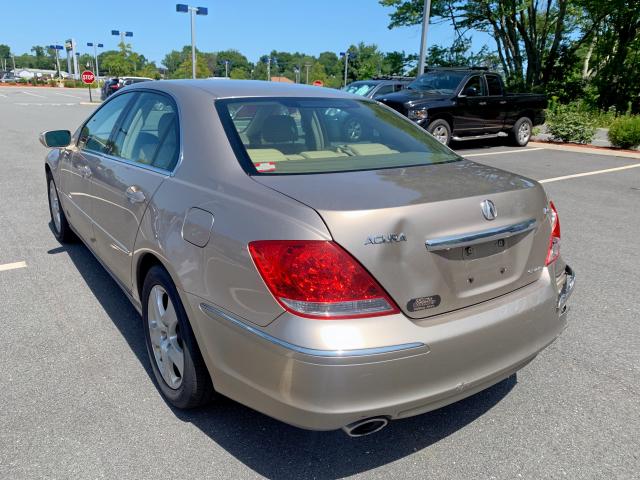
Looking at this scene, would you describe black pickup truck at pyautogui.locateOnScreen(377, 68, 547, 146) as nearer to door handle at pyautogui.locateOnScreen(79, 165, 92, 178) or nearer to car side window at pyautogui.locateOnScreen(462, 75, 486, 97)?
car side window at pyautogui.locateOnScreen(462, 75, 486, 97)

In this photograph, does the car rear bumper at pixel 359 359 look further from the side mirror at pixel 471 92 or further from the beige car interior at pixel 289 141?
the side mirror at pixel 471 92

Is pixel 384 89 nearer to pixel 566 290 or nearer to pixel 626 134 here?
pixel 626 134

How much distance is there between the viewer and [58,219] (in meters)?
5.00

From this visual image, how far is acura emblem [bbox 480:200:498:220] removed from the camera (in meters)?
2.10

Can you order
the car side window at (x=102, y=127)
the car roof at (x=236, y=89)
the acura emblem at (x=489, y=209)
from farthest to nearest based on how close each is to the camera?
the car side window at (x=102, y=127) < the car roof at (x=236, y=89) < the acura emblem at (x=489, y=209)

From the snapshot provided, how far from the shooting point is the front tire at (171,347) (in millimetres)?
2355

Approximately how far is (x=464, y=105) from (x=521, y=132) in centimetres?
302

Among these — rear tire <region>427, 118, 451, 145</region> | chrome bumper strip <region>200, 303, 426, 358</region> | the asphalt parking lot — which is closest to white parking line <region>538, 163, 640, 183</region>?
rear tire <region>427, 118, 451, 145</region>

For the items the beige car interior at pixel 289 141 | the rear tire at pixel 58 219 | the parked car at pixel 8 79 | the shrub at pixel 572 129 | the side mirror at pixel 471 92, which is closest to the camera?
the beige car interior at pixel 289 141

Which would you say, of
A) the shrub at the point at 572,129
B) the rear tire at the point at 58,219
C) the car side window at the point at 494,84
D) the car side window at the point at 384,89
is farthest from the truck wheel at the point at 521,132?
the rear tire at the point at 58,219

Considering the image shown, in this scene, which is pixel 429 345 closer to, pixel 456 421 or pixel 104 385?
pixel 456 421

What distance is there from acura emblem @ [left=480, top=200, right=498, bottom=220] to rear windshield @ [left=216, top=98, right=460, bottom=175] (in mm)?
605

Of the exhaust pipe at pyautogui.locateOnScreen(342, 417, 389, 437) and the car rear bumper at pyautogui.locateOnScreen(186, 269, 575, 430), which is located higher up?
the car rear bumper at pyautogui.locateOnScreen(186, 269, 575, 430)

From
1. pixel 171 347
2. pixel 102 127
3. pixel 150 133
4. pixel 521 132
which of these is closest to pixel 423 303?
pixel 171 347
